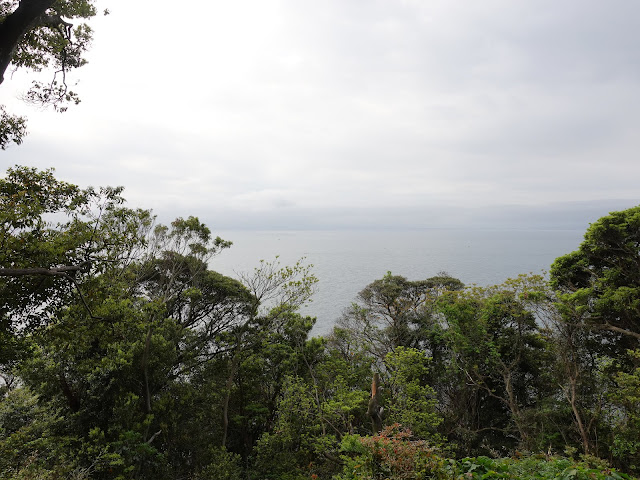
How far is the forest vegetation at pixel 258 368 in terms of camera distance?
19.7 feet

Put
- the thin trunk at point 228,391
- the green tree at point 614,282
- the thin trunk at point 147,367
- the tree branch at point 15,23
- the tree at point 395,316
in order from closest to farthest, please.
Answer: the tree branch at point 15,23 < the thin trunk at point 147,367 < the green tree at point 614,282 < the thin trunk at point 228,391 < the tree at point 395,316

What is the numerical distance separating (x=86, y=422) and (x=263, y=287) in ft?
22.3

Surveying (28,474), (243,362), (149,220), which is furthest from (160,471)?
(149,220)

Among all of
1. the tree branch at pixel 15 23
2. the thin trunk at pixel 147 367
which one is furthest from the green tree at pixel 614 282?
the tree branch at pixel 15 23

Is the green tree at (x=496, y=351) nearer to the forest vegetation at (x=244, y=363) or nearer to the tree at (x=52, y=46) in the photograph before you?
the forest vegetation at (x=244, y=363)

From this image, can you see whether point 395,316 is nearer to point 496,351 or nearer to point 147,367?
point 496,351

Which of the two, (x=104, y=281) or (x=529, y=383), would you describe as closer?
(x=104, y=281)

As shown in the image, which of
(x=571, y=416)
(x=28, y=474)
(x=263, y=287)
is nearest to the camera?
(x=28, y=474)

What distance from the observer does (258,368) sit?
45.1ft

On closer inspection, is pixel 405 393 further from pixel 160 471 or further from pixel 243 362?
pixel 160 471

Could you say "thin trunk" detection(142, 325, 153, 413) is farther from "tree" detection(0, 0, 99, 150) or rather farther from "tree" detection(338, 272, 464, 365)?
"tree" detection(338, 272, 464, 365)

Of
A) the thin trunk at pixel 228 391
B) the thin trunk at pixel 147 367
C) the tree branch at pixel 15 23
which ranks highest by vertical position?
the tree branch at pixel 15 23

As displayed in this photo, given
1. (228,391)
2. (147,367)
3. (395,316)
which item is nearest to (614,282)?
(395,316)

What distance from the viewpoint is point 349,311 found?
20.7 metres
